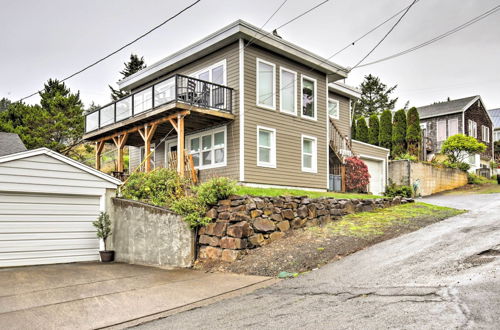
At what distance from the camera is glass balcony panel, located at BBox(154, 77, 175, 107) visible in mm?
14758

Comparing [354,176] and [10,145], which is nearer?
[10,145]

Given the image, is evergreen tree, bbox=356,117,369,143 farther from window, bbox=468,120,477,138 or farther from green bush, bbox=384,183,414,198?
green bush, bbox=384,183,414,198

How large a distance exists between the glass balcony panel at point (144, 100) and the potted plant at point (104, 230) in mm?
5070

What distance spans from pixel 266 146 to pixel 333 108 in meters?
7.58

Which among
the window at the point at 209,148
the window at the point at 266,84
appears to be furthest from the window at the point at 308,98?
the window at the point at 209,148

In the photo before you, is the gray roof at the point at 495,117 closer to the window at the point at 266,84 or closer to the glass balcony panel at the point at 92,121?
the window at the point at 266,84

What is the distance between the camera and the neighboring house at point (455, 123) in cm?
3253

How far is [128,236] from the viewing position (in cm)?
1161

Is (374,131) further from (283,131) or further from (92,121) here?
(92,121)

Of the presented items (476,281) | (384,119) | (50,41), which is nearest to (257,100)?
(476,281)

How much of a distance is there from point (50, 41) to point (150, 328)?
19.9 m

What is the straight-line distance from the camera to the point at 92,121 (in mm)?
18906

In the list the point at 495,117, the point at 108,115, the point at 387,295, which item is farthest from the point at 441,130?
the point at 387,295

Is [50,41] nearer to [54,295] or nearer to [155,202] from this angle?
[155,202]
